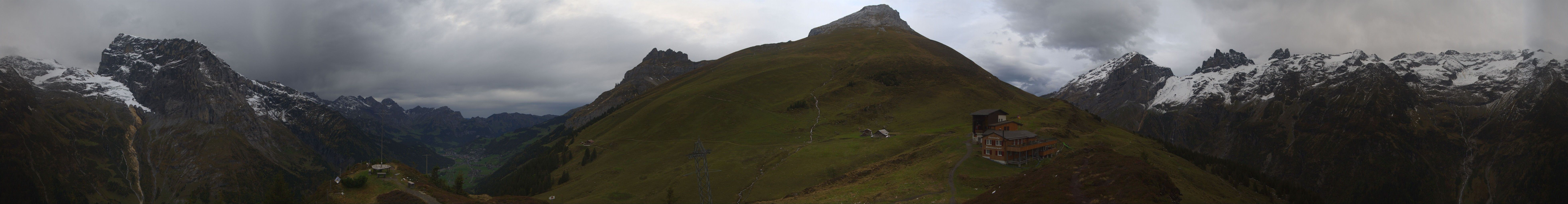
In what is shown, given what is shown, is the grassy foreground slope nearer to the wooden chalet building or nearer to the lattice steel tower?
the lattice steel tower

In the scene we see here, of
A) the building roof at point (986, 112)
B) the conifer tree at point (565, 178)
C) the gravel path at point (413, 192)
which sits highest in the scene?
the building roof at point (986, 112)

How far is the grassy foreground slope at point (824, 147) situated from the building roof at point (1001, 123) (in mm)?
4309

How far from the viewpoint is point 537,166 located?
17538cm

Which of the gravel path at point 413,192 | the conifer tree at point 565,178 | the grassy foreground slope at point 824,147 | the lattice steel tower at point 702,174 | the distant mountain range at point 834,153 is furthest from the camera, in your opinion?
the conifer tree at point 565,178

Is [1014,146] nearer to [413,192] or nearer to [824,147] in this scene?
[824,147]

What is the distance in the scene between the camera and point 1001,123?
299 feet

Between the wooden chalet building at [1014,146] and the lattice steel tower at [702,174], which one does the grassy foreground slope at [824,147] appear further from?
the wooden chalet building at [1014,146]

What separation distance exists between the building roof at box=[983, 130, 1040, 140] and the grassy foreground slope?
4025 mm

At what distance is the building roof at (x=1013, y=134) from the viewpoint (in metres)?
78.2

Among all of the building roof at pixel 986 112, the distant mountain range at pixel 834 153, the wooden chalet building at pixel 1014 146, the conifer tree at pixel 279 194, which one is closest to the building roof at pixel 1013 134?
the wooden chalet building at pixel 1014 146

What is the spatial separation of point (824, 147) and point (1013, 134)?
1596 inches

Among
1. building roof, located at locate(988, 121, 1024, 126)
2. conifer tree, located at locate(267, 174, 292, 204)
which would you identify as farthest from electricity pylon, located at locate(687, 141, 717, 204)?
conifer tree, located at locate(267, 174, 292, 204)

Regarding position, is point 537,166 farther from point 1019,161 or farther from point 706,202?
point 1019,161

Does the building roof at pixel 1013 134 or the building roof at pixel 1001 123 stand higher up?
the building roof at pixel 1001 123
